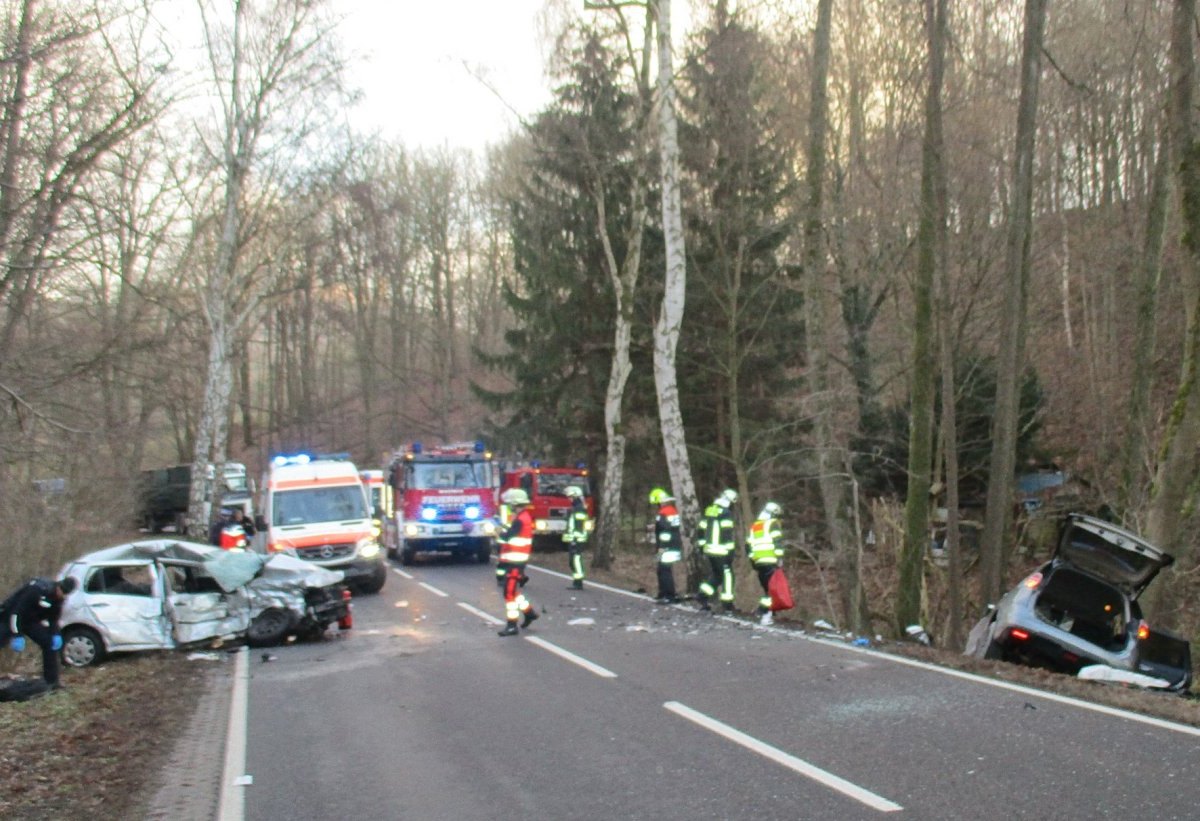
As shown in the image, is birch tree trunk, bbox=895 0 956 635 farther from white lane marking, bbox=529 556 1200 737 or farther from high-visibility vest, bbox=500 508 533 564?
high-visibility vest, bbox=500 508 533 564

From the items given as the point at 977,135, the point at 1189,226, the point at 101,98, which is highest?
the point at 977,135

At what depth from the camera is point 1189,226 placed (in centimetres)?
1356

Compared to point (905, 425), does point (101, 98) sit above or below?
above

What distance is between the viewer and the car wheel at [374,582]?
821 inches

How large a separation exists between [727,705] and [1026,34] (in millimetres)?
12075

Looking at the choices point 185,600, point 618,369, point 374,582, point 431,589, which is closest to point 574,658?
point 185,600

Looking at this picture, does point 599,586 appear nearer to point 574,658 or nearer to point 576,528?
point 576,528

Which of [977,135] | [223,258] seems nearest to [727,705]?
[977,135]

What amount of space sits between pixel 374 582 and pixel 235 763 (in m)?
12.9

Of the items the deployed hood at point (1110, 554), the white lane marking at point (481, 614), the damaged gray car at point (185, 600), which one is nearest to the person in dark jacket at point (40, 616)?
the damaged gray car at point (185, 600)

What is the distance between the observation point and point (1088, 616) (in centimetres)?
1233

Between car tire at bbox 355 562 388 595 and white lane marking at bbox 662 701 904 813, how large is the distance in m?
12.4

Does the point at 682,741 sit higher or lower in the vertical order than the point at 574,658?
higher

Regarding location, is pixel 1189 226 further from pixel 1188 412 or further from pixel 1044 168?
pixel 1044 168
